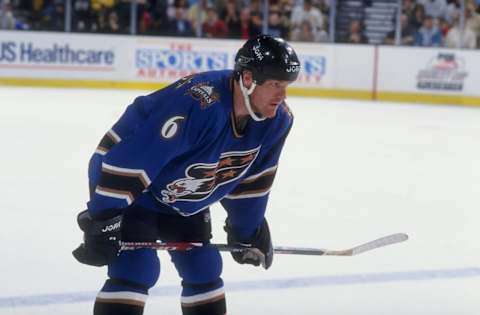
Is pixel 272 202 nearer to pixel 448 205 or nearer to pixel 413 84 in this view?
pixel 448 205

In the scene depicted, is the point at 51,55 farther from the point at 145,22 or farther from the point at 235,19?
the point at 235,19

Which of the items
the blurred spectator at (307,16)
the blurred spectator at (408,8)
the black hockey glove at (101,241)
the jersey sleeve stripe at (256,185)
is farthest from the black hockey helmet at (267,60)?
the blurred spectator at (408,8)

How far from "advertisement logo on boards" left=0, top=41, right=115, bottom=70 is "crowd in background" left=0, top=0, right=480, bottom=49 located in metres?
0.28

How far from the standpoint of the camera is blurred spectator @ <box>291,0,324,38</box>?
12.2 meters

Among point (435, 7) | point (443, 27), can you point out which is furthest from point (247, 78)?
point (435, 7)

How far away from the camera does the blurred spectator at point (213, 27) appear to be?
1209cm

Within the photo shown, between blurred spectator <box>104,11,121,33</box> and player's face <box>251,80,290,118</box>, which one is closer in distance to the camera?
player's face <box>251,80,290,118</box>

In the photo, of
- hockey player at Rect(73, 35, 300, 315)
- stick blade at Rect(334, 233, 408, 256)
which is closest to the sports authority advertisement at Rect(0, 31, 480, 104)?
stick blade at Rect(334, 233, 408, 256)

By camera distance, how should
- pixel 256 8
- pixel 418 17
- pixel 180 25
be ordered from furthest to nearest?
pixel 256 8, pixel 418 17, pixel 180 25

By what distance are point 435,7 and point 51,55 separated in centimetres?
509

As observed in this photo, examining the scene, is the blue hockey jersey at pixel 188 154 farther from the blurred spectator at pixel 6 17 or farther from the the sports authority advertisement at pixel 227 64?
the blurred spectator at pixel 6 17

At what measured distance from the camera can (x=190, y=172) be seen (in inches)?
94.0

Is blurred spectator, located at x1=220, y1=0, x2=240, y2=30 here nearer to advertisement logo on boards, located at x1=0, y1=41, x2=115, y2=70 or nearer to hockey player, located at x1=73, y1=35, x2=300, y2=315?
advertisement logo on boards, located at x1=0, y1=41, x2=115, y2=70

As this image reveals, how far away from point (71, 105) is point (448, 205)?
5.37 m
